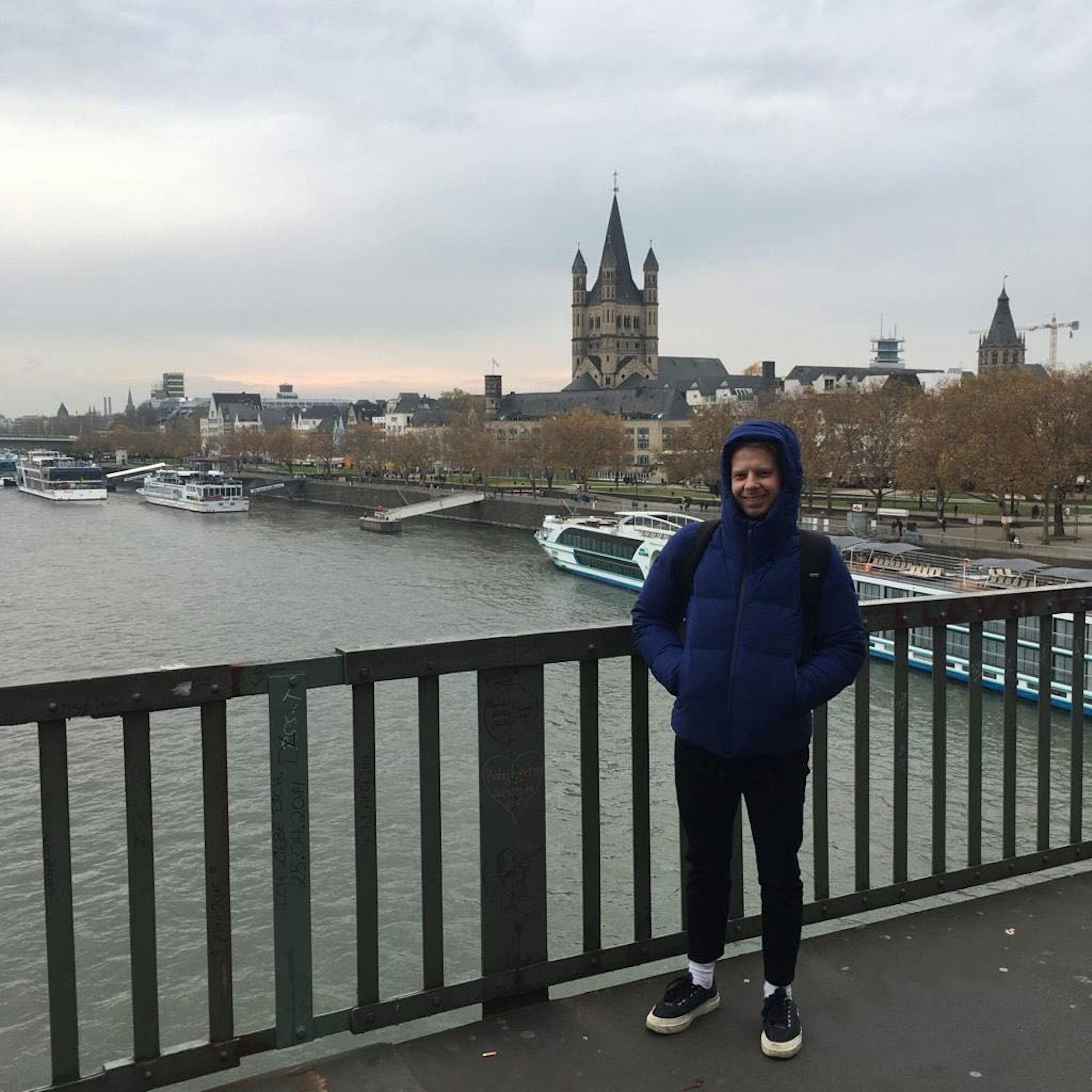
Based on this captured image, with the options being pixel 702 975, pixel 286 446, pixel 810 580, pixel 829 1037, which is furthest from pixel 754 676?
pixel 286 446

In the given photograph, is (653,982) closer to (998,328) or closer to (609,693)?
(609,693)

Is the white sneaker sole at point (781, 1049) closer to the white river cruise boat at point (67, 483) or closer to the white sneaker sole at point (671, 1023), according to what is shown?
the white sneaker sole at point (671, 1023)

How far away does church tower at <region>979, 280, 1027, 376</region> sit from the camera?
141500 mm

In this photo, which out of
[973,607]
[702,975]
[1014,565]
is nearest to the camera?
[702,975]

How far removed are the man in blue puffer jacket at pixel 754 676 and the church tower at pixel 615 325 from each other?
164 meters

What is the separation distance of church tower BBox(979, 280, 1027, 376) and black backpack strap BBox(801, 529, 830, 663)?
148 m

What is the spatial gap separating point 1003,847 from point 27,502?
387 feet

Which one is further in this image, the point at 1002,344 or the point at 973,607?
the point at 1002,344

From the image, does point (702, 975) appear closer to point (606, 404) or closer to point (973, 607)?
point (973, 607)

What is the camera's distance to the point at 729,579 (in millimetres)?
3434

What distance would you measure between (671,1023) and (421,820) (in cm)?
99

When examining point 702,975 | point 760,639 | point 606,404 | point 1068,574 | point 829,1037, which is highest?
point 606,404

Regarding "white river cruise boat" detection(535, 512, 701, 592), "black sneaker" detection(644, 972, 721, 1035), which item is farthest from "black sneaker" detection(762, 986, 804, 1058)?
"white river cruise boat" detection(535, 512, 701, 592)

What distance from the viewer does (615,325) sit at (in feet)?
556
